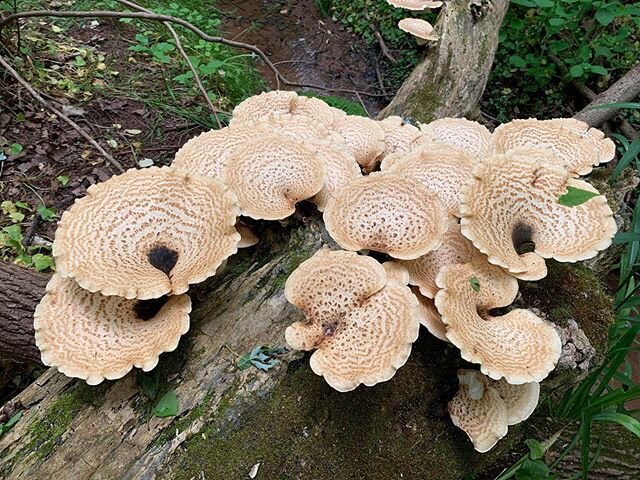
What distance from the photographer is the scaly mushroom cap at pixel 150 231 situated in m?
2.59

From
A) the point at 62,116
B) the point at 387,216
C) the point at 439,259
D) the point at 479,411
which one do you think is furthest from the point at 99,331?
the point at 62,116

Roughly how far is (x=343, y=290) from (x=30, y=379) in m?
3.28

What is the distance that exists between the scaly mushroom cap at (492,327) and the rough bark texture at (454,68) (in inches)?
119

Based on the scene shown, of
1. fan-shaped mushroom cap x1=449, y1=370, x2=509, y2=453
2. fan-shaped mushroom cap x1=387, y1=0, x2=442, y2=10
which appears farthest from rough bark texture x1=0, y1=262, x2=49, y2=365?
fan-shaped mushroom cap x1=387, y1=0, x2=442, y2=10

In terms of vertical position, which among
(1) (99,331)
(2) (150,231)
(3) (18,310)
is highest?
(2) (150,231)

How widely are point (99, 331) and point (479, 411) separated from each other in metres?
2.02

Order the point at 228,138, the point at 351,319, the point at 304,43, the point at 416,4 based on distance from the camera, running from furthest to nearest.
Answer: the point at 304,43, the point at 416,4, the point at 228,138, the point at 351,319

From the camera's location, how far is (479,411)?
269cm

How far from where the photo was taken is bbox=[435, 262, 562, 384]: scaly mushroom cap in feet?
7.97

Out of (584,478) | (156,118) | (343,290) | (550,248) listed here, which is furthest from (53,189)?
(584,478)

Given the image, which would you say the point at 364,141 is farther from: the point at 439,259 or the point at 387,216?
the point at 439,259

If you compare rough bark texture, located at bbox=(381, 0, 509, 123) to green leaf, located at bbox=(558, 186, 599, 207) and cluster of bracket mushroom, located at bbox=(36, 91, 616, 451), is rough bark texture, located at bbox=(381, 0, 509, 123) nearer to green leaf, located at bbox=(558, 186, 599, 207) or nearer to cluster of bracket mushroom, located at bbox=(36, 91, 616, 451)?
cluster of bracket mushroom, located at bbox=(36, 91, 616, 451)

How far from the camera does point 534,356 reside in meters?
2.53

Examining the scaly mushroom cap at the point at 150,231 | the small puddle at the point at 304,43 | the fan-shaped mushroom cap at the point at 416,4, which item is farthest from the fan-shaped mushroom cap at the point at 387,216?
the small puddle at the point at 304,43
